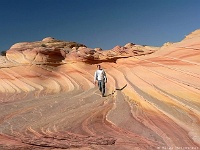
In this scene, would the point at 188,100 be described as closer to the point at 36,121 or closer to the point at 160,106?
the point at 160,106

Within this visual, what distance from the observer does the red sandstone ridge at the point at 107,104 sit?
6.54 metres

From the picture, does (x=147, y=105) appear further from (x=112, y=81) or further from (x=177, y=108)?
(x=112, y=81)

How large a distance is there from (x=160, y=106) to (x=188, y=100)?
3.21 feet

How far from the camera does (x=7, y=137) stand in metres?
7.16

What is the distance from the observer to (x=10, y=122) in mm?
8844

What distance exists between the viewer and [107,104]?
1080 centimetres

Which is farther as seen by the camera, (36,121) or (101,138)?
(36,121)

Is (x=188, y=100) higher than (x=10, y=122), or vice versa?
(x=188, y=100)

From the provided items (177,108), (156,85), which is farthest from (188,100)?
(156,85)

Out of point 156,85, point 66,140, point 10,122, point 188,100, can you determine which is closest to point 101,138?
point 66,140

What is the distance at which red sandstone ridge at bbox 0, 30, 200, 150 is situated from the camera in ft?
21.4

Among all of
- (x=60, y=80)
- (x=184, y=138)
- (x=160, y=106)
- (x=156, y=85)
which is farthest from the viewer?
(x=60, y=80)

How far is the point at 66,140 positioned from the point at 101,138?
2.45ft

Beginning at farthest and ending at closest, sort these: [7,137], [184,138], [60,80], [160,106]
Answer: [60,80]
[160,106]
[7,137]
[184,138]
